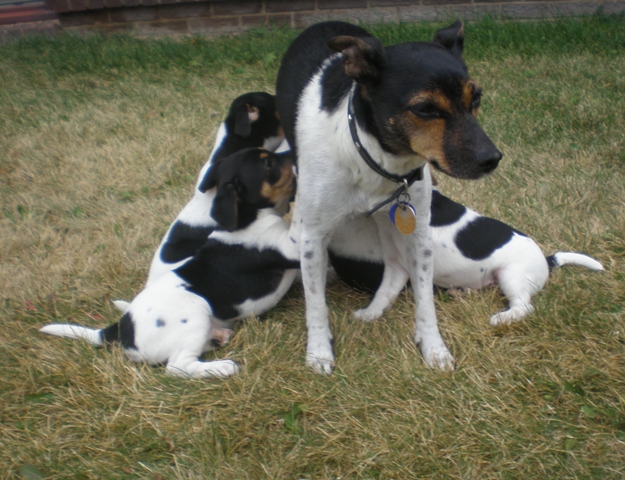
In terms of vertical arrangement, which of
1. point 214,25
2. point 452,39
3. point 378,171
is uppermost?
point 452,39

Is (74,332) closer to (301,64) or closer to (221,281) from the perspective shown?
(221,281)

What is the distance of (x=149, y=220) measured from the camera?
4.66m

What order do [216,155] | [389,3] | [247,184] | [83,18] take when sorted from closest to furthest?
[247,184] → [216,155] → [389,3] → [83,18]

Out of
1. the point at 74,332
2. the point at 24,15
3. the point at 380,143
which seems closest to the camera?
the point at 380,143

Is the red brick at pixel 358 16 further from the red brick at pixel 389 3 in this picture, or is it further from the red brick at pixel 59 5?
the red brick at pixel 59 5

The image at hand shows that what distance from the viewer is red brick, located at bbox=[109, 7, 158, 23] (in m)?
9.05

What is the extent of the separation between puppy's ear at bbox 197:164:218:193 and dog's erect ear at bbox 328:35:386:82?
129 cm

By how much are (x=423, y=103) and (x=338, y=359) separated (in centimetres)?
131

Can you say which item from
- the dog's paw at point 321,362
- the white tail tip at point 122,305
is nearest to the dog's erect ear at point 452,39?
the dog's paw at point 321,362

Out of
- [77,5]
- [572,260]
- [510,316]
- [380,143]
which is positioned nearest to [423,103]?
[380,143]

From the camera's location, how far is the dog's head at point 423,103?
248 centimetres

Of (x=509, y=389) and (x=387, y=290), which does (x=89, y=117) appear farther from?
(x=509, y=389)

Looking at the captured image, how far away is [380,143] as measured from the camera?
2664mm

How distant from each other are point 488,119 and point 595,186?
1.66m
